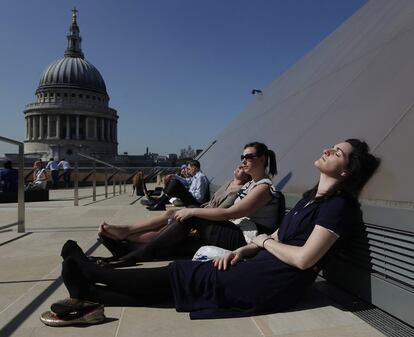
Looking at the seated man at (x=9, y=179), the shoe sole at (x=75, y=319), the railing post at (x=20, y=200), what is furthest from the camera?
the seated man at (x=9, y=179)

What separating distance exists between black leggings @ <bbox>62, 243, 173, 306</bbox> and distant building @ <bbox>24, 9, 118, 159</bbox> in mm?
86650

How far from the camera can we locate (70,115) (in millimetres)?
91438

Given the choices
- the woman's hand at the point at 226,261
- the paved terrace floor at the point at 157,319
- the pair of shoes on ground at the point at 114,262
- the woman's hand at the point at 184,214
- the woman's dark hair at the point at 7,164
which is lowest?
the paved terrace floor at the point at 157,319

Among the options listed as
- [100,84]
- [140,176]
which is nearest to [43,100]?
[100,84]

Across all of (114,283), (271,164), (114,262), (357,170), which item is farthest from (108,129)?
(357,170)

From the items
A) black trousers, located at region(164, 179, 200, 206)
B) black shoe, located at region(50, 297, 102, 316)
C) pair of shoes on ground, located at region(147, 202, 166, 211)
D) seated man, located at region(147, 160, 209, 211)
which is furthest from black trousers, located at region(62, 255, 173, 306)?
pair of shoes on ground, located at region(147, 202, 166, 211)

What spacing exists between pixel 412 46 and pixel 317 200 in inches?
75.5

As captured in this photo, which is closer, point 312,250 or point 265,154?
point 312,250

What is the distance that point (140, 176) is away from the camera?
1434cm

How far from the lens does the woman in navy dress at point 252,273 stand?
8.66 ft

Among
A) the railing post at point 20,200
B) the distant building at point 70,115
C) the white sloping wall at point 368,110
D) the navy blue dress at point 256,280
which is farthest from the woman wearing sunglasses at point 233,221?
the distant building at point 70,115

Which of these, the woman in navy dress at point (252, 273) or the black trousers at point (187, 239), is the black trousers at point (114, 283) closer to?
the woman in navy dress at point (252, 273)

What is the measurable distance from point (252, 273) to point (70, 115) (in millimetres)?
94005

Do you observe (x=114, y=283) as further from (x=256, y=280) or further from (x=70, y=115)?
(x=70, y=115)
